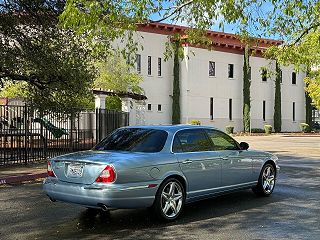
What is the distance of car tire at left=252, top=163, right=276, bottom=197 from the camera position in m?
9.49

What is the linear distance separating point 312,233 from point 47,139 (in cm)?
1179

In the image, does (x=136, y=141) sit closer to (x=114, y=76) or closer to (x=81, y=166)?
(x=81, y=166)

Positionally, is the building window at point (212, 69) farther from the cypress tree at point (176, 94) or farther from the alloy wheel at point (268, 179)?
the alloy wheel at point (268, 179)

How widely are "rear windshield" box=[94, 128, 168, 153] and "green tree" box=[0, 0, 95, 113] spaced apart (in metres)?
8.63

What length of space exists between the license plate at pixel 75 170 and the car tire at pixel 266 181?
160 inches

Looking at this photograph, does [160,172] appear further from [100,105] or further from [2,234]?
[100,105]

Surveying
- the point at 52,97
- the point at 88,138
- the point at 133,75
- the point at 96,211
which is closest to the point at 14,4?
the point at 52,97

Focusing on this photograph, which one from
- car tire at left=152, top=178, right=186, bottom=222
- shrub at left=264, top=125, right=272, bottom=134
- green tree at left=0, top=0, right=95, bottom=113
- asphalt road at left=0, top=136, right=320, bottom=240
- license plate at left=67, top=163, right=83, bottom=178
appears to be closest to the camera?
asphalt road at left=0, top=136, right=320, bottom=240

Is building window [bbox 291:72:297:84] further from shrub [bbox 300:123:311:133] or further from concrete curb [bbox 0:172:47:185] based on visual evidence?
concrete curb [bbox 0:172:47:185]

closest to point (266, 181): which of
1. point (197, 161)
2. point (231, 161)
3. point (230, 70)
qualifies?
point (231, 161)

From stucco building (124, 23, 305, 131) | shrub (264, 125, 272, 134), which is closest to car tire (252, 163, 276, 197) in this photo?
stucco building (124, 23, 305, 131)

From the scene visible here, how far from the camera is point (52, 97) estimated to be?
1886 centimetres

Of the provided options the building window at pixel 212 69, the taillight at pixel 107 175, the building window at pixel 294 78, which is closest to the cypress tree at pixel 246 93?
the building window at pixel 212 69

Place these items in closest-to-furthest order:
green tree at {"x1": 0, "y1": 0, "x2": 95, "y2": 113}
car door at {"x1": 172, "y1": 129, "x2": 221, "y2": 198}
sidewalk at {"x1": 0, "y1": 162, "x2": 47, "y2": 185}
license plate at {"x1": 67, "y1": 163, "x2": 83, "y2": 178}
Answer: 1. license plate at {"x1": 67, "y1": 163, "x2": 83, "y2": 178}
2. car door at {"x1": 172, "y1": 129, "x2": 221, "y2": 198}
3. sidewalk at {"x1": 0, "y1": 162, "x2": 47, "y2": 185}
4. green tree at {"x1": 0, "y1": 0, "x2": 95, "y2": 113}
